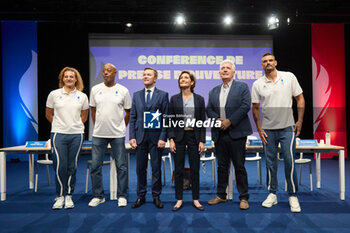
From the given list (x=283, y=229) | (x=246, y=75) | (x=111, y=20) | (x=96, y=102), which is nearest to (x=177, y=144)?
(x=96, y=102)

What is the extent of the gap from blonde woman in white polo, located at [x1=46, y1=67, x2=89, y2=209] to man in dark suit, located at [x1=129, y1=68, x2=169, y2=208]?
622 millimetres

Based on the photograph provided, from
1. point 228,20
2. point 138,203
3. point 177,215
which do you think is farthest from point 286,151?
point 228,20

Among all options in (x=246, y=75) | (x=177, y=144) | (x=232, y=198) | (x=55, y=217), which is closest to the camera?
(x=55, y=217)

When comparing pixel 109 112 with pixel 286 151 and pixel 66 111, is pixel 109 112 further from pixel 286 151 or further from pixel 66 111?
pixel 286 151

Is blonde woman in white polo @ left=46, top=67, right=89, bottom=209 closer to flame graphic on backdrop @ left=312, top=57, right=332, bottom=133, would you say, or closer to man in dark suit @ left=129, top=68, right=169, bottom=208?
man in dark suit @ left=129, top=68, right=169, bottom=208

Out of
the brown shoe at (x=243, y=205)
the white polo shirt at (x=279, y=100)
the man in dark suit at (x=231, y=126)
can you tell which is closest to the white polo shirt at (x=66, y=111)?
the man in dark suit at (x=231, y=126)

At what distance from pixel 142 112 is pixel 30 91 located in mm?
5447

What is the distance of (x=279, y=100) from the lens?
2852 millimetres

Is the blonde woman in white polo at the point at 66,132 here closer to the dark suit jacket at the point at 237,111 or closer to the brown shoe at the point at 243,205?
the dark suit jacket at the point at 237,111

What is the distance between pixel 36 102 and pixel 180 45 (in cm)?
415

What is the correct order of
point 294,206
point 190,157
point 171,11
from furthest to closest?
point 171,11 → point 190,157 → point 294,206

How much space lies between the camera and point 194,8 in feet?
23.8

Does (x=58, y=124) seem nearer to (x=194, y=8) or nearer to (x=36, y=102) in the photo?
(x=36, y=102)

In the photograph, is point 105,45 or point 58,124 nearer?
point 58,124
